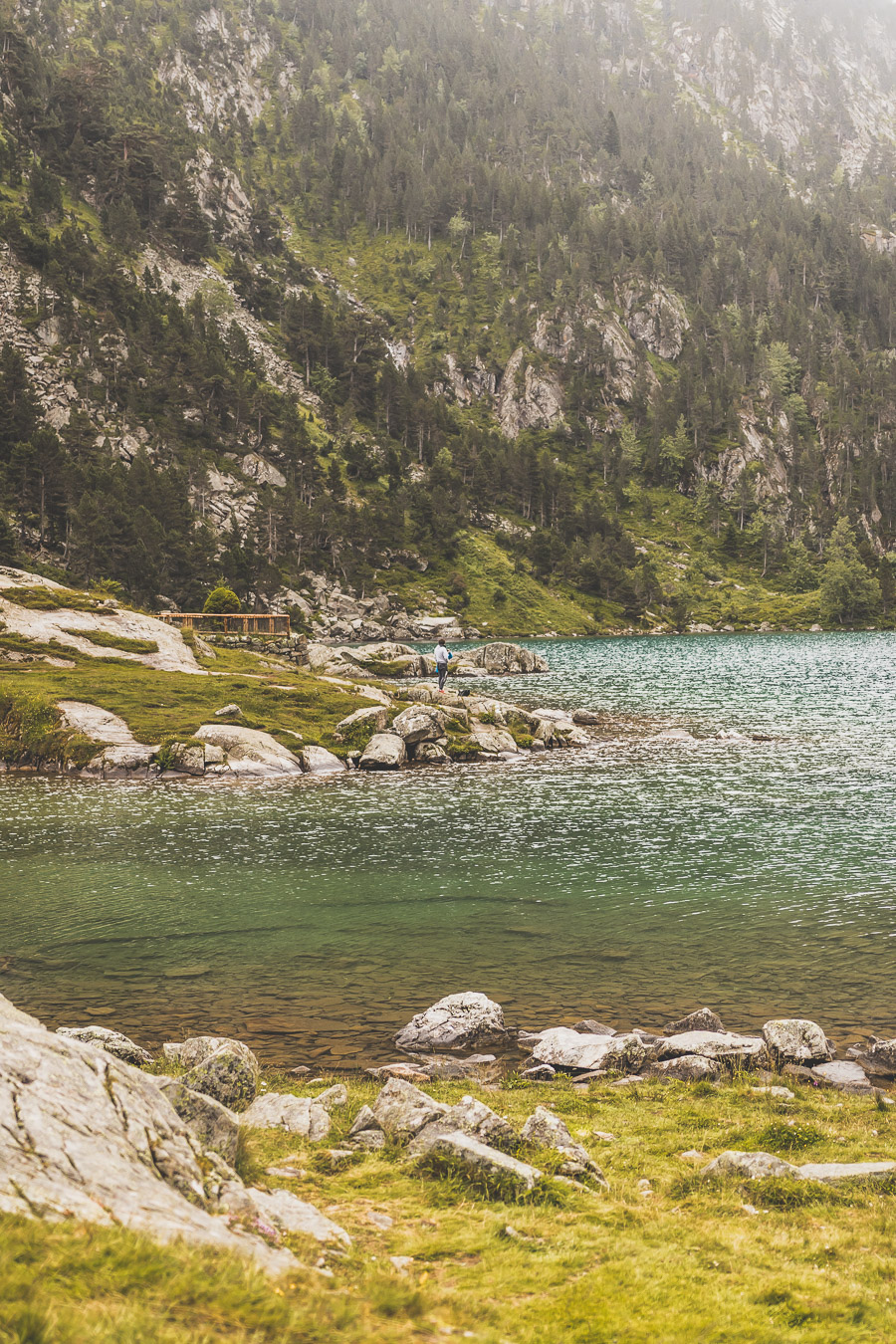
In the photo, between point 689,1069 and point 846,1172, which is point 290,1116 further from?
point 846,1172

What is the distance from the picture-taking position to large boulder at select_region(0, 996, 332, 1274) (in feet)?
20.7

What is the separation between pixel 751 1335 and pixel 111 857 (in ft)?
92.0

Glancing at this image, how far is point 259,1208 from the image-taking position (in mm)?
8047

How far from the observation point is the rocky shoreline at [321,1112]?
6.84 metres

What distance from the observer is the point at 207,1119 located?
962 cm

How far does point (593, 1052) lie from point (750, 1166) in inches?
208

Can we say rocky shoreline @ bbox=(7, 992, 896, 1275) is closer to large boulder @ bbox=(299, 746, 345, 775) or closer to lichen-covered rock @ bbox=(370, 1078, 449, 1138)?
lichen-covered rock @ bbox=(370, 1078, 449, 1138)

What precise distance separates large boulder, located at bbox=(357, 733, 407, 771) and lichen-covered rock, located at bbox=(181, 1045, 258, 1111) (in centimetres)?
3558

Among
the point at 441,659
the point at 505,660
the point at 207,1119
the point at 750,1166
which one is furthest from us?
the point at 505,660

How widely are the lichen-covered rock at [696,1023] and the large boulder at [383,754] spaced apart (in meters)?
32.8

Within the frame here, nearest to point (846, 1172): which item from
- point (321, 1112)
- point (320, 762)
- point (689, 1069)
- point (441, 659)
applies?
point (689, 1069)

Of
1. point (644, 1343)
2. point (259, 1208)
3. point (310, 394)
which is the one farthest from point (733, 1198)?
point (310, 394)

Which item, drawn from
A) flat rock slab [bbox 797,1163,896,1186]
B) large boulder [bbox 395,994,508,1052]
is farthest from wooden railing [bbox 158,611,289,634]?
flat rock slab [bbox 797,1163,896,1186]

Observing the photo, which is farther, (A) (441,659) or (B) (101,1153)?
(A) (441,659)
